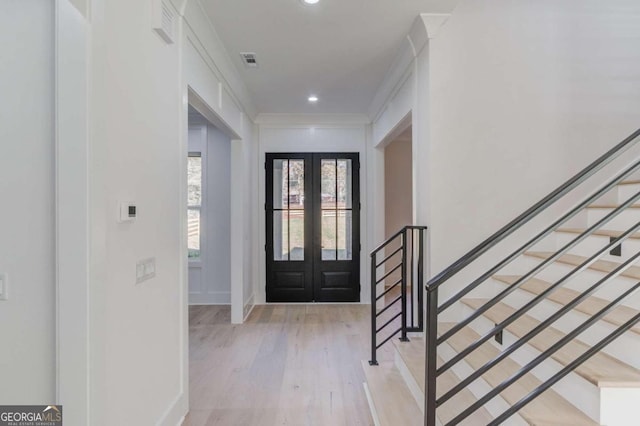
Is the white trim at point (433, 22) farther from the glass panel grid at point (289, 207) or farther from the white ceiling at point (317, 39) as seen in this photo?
the glass panel grid at point (289, 207)

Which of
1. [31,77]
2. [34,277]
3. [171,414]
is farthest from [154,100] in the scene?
[171,414]

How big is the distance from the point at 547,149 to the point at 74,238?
3.35 meters

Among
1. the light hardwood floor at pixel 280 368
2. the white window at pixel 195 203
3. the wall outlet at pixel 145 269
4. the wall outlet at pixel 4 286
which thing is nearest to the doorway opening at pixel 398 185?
the light hardwood floor at pixel 280 368

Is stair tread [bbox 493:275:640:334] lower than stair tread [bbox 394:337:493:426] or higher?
higher

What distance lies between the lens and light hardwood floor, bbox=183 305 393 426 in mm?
2375

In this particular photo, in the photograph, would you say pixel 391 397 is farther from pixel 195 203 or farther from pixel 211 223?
pixel 195 203

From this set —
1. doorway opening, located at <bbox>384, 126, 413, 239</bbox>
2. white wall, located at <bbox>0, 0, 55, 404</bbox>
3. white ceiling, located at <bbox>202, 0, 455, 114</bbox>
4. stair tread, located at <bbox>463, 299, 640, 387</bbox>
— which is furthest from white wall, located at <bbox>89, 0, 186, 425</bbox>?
doorway opening, located at <bbox>384, 126, 413, 239</bbox>

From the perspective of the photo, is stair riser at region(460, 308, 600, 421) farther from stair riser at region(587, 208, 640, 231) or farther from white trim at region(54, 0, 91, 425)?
white trim at region(54, 0, 91, 425)

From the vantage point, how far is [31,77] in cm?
143

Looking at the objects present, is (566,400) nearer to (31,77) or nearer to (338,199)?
(31,77)

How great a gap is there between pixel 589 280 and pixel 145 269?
8.89ft

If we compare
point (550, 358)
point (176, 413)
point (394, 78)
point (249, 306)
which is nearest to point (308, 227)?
point (249, 306)

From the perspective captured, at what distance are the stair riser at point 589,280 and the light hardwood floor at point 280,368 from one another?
1.56 m

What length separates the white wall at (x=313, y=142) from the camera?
17.0ft
